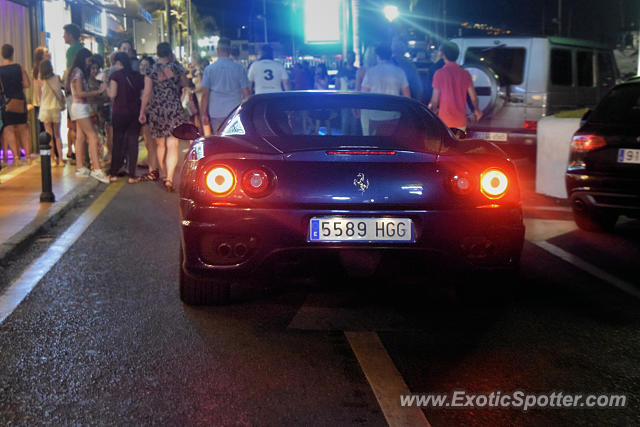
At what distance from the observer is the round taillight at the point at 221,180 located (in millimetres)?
4473

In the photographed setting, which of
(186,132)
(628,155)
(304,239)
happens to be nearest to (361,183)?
(304,239)

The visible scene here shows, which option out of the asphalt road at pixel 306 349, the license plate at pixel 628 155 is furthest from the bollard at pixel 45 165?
the license plate at pixel 628 155

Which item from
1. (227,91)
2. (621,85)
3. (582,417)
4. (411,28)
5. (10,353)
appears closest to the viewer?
(582,417)

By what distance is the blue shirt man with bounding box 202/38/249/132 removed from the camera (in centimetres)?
1175

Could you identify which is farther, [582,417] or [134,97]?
[134,97]

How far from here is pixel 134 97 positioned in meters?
11.8

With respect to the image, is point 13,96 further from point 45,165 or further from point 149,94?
point 45,165

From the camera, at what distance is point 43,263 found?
6.64 m

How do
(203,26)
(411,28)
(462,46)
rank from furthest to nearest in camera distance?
(203,26) → (411,28) → (462,46)

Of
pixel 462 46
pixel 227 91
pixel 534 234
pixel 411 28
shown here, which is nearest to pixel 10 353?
pixel 534 234

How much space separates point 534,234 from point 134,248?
11.6ft

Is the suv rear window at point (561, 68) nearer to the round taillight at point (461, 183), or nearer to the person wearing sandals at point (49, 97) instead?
the person wearing sandals at point (49, 97)

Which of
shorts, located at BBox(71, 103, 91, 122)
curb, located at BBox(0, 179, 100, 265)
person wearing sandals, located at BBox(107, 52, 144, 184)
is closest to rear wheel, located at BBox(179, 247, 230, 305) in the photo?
curb, located at BBox(0, 179, 100, 265)

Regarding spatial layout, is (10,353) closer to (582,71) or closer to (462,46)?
A: (462,46)
